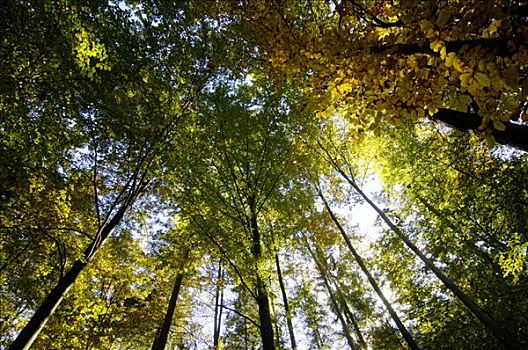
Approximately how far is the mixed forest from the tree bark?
1 centimetres

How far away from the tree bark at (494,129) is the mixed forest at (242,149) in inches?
0.5

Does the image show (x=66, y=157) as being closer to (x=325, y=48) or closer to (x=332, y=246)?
(x=325, y=48)

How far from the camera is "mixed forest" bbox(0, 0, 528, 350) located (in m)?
2.03

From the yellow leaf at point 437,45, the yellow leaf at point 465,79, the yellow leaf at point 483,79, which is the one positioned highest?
the yellow leaf at point 437,45

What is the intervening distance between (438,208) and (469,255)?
1.63 metres

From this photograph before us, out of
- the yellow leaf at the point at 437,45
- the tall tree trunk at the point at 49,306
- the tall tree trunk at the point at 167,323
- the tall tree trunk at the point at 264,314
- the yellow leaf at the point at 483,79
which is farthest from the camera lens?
the tall tree trunk at the point at 167,323

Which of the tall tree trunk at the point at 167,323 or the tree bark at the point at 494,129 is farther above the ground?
the tall tree trunk at the point at 167,323

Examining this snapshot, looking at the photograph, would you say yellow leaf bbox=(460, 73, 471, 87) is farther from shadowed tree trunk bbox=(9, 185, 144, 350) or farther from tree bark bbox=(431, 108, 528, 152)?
shadowed tree trunk bbox=(9, 185, 144, 350)

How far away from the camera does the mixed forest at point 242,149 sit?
203 cm

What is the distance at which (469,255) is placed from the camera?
7844 mm

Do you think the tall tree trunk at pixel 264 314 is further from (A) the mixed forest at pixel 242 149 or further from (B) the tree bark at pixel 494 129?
(B) the tree bark at pixel 494 129

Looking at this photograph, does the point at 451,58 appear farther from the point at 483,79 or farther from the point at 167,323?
the point at 167,323

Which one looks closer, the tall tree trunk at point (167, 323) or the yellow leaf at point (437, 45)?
the yellow leaf at point (437, 45)

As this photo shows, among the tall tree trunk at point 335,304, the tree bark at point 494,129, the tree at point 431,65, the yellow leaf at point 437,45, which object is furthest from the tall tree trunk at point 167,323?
the yellow leaf at point 437,45
